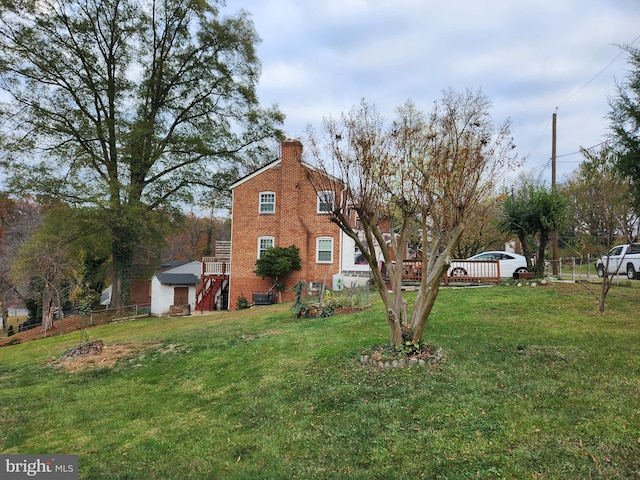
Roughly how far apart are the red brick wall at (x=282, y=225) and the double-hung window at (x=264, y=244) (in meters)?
0.20

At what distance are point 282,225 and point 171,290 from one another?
10587 millimetres

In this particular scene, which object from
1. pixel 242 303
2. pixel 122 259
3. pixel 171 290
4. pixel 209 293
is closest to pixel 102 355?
pixel 242 303

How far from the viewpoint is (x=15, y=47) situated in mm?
18344

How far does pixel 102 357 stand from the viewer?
995 cm

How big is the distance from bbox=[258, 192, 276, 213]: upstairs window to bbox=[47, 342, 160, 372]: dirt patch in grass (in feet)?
38.6

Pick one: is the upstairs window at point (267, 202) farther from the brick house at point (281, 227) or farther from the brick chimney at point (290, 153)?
the brick chimney at point (290, 153)

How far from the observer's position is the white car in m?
16.8

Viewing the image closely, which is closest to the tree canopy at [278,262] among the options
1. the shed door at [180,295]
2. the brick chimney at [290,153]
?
the brick chimney at [290,153]

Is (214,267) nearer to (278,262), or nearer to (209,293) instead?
(209,293)

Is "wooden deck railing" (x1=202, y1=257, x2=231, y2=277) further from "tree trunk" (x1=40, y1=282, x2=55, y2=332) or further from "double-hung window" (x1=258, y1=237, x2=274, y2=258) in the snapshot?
"tree trunk" (x1=40, y1=282, x2=55, y2=332)

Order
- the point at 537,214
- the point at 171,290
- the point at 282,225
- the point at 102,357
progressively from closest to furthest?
1. the point at 102,357
2. the point at 537,214
3. the point at 282,225
4. the point at 171,290

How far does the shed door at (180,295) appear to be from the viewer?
26.9 m

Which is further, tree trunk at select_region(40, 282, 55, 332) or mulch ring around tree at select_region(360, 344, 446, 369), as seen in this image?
tree trunk at select_region(40, 282, 55, 332)

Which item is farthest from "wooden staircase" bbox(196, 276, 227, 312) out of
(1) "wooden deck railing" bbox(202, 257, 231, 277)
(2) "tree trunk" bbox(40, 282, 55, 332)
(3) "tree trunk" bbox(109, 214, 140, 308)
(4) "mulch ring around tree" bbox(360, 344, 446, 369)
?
(4) "mulch ring around tree" bbox(360, 344, 446, 369)
